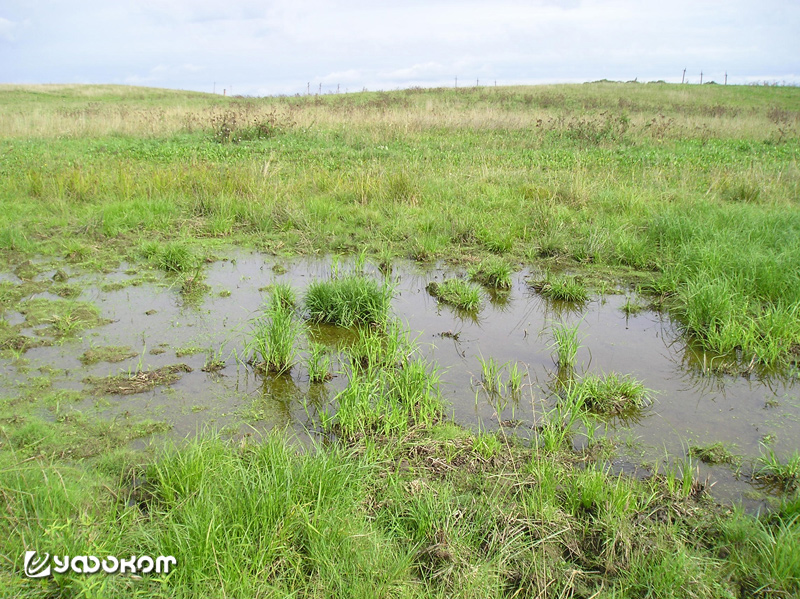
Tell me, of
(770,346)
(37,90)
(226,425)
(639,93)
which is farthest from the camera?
(37,90)

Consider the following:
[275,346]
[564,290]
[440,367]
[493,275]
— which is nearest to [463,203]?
[493,275]

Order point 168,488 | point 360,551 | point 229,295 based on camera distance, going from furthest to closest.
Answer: point 229,295, point 168,488, point 360,551

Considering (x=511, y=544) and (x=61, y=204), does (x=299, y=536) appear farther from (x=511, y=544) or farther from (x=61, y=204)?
(x=61, y=204)

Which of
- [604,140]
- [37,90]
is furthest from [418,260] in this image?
[37,90]

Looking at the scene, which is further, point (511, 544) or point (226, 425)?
point (226, 425)

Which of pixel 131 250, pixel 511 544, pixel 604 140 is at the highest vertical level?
pixel 604 140

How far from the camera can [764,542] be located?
7.89ft

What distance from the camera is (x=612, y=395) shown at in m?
3.78

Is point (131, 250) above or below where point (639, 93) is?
below

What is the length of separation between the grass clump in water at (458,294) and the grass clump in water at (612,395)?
5.84 feet

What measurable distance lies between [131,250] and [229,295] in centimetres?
212

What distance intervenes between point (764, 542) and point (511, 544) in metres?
1.10

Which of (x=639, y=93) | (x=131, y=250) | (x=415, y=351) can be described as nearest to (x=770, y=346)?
(x=415, y=351)

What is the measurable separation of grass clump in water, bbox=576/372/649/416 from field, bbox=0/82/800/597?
3 centimetres
